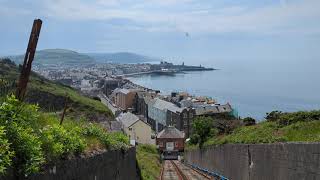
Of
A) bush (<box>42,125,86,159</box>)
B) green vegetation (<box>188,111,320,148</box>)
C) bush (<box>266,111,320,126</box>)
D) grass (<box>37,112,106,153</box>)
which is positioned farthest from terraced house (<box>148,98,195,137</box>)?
bush (<box>42,125,86,159</box>)

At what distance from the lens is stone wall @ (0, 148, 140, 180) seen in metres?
7.68

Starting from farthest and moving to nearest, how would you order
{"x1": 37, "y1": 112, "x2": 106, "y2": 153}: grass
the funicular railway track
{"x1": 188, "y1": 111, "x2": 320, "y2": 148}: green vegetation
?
1. the funicular railway track
2. {"x1": 188, "y1": 111, "x2": 320, "y2": 148}: green vegetation
3. {"x1": 37, "y1": 112, "x2": 106, "y2": 153}: grass

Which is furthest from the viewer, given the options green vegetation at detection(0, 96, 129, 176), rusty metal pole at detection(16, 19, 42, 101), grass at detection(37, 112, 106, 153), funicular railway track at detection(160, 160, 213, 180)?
funicular railway track at detection(160, 160, 213, 180)

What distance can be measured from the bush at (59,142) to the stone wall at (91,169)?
17 cm

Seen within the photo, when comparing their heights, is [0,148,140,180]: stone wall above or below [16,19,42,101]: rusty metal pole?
below

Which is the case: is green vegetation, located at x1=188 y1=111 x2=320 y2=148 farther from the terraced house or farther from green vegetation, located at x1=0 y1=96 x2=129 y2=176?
the terraced house

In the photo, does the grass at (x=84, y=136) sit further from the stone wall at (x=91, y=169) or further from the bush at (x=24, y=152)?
the bush at (x=24, y=152)

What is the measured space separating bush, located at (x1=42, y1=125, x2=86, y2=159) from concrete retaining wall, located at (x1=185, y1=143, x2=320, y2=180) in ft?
18.4

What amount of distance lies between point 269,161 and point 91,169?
8584mm

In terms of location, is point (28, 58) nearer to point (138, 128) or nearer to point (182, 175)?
point (182, 175)

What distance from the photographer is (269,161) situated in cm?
1764

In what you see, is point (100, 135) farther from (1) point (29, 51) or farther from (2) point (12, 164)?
(2) point (12, 164)

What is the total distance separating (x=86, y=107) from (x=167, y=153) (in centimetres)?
3504

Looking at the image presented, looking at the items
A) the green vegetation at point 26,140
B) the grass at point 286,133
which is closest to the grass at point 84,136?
the green vegetation at point 26,140
